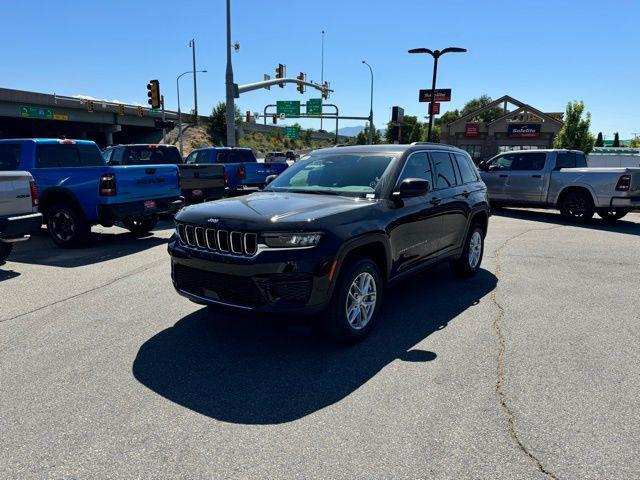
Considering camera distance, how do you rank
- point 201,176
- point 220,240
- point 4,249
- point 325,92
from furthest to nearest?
point 325,92, point 201,176, point 4,249, point 220,240

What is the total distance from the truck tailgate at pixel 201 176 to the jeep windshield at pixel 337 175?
680cm

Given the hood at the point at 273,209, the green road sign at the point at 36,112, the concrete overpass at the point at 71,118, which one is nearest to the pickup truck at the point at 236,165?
the hood at the point at 273,209

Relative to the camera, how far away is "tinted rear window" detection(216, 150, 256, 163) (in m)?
15.0

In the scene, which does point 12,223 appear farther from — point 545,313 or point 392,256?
point 545,313

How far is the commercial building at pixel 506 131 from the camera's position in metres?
46.0

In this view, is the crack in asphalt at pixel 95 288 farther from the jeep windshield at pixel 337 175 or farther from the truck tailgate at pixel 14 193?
the jeep windshield at pixel 337 175

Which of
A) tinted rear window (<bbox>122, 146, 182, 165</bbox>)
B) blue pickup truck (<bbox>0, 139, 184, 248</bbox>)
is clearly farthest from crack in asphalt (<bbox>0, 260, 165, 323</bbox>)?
tinted rear window (<bbox>122, 146, 182, 165</bbox>)

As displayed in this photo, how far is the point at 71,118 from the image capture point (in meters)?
51.4

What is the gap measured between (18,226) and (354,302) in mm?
5519

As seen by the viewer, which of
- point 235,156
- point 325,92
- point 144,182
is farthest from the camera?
point 325,92

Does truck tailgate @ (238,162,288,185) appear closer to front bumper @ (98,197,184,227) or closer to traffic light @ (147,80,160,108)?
front bumper @ (98,197,184,227)

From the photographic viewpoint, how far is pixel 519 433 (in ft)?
9.24

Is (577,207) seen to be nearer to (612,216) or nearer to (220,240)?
(612,216)

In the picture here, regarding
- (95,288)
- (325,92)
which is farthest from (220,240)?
(325,92)
